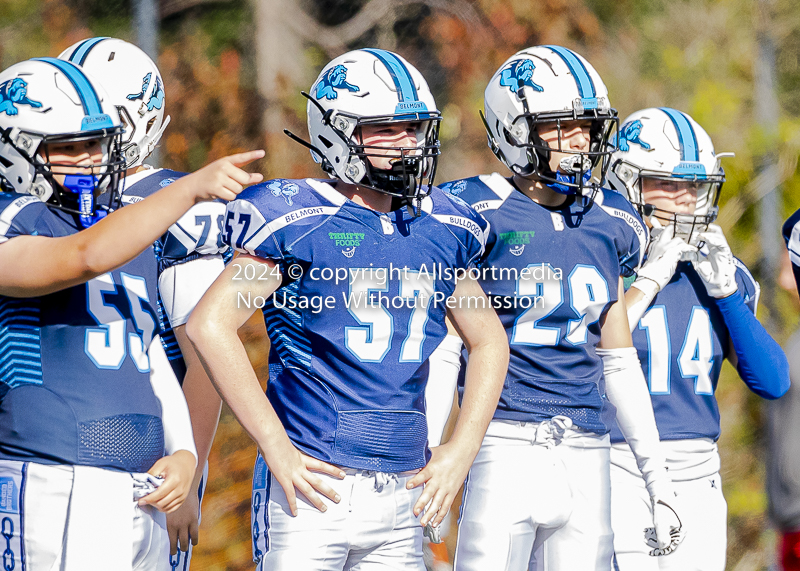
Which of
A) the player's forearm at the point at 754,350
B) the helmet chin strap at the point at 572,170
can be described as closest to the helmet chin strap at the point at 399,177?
the helmet chin strap at the point at 572,170

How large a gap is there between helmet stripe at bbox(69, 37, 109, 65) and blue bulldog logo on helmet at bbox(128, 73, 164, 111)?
0.24 metres

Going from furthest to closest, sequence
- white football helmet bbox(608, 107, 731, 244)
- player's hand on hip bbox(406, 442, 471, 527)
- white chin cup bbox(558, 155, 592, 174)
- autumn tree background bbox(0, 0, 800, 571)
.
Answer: autumn tree background bbox(0, 0, 800, 571)
white football helmet bbox(608, 107, 731, 244)
white chin cup bbox(558, 155, 592, 174)
player's hand on hip bbox(406, 442, 471, 527)

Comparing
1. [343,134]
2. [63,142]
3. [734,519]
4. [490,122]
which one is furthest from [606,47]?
[63,142]

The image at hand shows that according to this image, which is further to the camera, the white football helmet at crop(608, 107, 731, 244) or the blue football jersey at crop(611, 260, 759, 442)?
the white football helmet at crop(608, 107, 731, 244)

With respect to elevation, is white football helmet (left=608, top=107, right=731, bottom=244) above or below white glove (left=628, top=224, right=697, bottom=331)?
above

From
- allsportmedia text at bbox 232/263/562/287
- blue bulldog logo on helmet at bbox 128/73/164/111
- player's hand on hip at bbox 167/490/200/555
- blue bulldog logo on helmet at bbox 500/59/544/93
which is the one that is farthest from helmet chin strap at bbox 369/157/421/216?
player's hand on hip at bbox 167/490/200/555

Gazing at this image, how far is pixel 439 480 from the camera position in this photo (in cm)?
280

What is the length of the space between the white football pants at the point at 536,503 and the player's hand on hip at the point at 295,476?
74 cm

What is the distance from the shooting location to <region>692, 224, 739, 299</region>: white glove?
3.90 meters

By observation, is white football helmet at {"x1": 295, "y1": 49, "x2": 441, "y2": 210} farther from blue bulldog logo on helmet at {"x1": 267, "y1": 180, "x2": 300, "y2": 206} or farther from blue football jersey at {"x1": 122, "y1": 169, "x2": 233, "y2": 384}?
blue football jersey at {"x1": 122, "y1": 169, "x2": 233, "y2": 384}

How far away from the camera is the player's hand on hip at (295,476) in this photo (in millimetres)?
2633

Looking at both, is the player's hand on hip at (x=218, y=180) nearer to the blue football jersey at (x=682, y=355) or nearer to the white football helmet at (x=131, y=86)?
the white football helmet at (x=131, y=86)

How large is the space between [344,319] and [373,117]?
629 mm

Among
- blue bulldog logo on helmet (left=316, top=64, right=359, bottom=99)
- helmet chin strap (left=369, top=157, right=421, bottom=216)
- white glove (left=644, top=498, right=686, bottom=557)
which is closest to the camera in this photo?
helmet chin strap (left=369, top=157, right=421, bottom=216)
